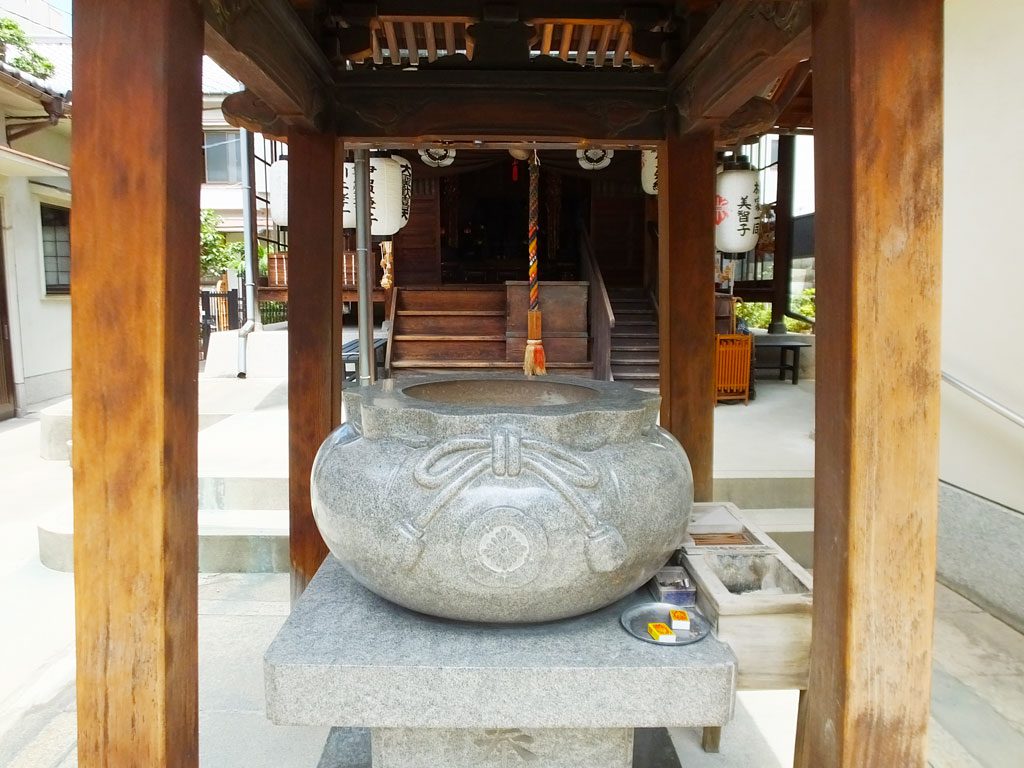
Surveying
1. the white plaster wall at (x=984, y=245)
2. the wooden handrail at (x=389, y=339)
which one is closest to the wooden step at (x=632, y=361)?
the wooden handrail at (x=389, y=339)

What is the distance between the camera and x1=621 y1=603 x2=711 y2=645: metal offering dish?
67.3 inches

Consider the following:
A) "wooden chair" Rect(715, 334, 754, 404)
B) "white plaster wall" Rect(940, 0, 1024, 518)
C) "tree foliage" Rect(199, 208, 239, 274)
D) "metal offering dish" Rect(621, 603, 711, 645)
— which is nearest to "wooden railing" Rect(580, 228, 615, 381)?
"wooden chair" Rect(715, 334, 754, 404)

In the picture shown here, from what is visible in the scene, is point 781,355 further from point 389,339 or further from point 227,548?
point 227,548

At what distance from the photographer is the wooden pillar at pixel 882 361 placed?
1.40 m

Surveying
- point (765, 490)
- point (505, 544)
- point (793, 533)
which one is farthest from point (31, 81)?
point (505, 544)

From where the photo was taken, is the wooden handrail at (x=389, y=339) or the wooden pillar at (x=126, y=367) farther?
the wooden handrail at (x=389, y=339)

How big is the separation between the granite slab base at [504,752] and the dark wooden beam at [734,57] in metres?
→ 1.82

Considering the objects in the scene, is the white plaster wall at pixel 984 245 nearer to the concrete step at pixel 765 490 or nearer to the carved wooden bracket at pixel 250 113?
the concrete step at pixel 765 490

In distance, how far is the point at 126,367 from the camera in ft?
4.53

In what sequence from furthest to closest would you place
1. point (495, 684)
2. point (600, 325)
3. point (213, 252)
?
point (213, 252), point (600, 325), point (495, 684)

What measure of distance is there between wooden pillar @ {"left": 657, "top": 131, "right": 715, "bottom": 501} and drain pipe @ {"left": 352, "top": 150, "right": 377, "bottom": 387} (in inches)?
152

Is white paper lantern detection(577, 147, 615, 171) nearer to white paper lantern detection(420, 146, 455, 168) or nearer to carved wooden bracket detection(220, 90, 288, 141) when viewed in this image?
white paper lantern detection(420, 146, 455, 168)

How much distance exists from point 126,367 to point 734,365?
757 centimetres

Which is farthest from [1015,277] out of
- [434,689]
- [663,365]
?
[434,689]
